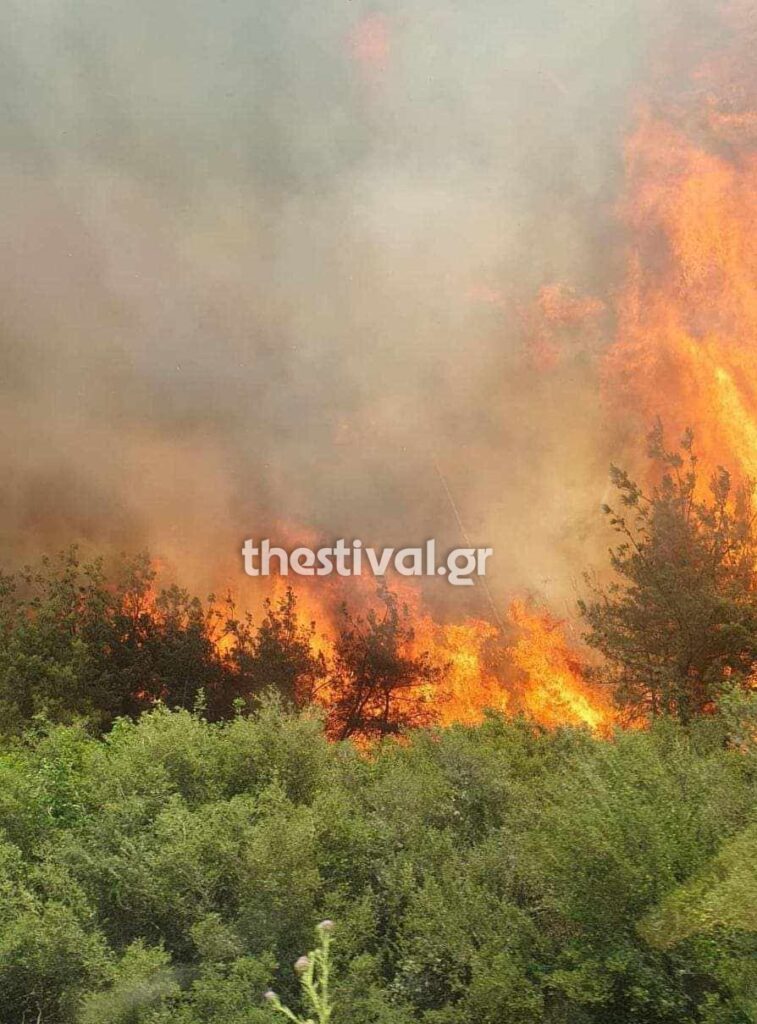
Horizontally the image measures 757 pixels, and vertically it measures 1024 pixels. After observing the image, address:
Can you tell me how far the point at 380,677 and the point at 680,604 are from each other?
13115 millimetres

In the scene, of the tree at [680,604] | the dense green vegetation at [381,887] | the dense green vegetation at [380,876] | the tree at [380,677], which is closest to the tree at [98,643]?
the tree at [380,677]

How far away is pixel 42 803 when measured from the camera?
1573 centimetres

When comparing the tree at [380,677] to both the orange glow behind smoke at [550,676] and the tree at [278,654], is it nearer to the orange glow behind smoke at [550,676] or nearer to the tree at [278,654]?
the tree at [278,654]

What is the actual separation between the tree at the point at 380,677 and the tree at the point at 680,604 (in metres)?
8.14

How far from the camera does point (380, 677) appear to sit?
120ft

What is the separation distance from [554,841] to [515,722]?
14888 mm

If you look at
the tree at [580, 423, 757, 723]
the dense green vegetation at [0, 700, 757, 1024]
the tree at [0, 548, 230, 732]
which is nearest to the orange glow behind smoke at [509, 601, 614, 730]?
the tree at [580, 423, 757, 723]

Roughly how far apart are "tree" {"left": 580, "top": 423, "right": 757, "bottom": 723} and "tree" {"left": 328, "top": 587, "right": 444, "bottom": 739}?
8.14 m

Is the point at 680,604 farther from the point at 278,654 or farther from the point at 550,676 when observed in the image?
the point at 278,654

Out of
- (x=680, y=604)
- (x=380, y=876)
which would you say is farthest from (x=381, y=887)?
(x=680, y=604)

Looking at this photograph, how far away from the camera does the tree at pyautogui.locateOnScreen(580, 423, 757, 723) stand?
27.2m

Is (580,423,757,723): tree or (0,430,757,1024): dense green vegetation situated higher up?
(580,423,757,723): tree

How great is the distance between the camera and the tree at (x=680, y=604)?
2720 cm

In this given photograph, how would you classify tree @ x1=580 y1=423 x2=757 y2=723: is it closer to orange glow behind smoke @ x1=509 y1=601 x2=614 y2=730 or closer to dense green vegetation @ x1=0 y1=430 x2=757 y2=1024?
orange glow behind smoke @ x1=509 y1=601 x2=614 y2=730
